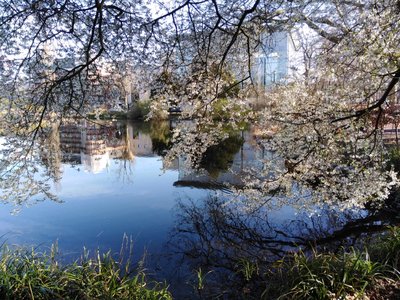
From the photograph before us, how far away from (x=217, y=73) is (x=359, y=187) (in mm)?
2360

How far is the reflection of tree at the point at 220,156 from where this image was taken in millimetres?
10470

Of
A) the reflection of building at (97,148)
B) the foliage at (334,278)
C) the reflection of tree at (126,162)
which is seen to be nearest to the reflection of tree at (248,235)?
the foliage at (334,278)

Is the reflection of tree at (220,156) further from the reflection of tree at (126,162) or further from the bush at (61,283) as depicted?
the bush at (61,283)

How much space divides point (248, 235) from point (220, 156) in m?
7.03

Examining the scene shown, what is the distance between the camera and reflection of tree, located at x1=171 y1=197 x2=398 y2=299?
13.8 feet

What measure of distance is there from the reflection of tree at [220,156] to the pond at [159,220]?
21.4 inches

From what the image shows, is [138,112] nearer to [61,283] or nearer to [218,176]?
[218,176]

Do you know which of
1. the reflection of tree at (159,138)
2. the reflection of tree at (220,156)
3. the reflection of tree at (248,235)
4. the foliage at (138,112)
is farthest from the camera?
the foliage at (138,112)

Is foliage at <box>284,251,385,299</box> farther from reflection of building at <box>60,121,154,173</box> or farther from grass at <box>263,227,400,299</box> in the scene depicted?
reflection of building at <box>60,121,154,173</box>

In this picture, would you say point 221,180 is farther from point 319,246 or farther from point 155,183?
point 319,246

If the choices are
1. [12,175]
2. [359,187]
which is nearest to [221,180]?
[359,187]

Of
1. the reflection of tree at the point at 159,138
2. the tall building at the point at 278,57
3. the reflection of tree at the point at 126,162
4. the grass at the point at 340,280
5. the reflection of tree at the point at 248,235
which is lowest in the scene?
the reflection of tree at the point at 248,235

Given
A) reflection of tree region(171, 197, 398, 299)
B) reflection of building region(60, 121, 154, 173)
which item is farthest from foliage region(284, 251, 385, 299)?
reflection of building region(60, 121, 154, 173)

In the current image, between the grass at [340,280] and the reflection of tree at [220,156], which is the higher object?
the reflection of tree at [220,156]
